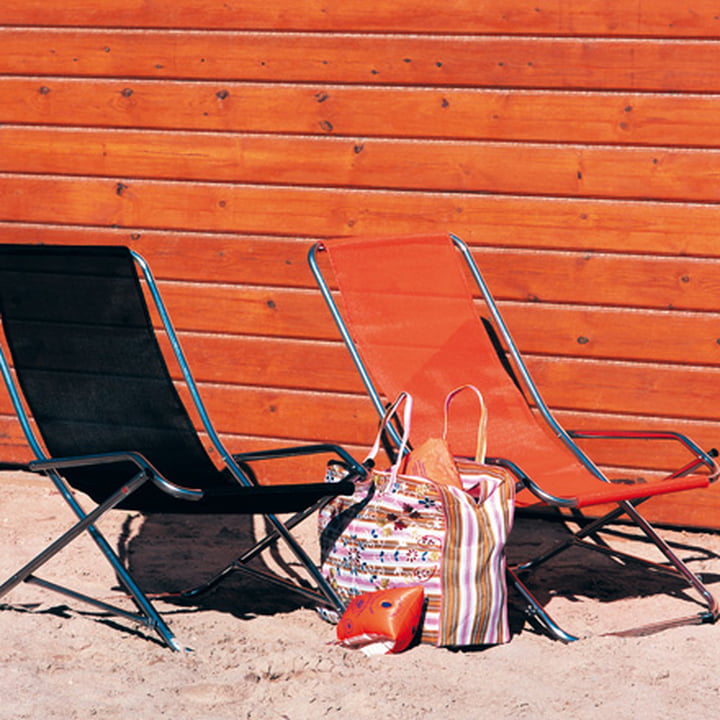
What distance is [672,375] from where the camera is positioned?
4.32m

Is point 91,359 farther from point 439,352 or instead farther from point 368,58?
point 368,58

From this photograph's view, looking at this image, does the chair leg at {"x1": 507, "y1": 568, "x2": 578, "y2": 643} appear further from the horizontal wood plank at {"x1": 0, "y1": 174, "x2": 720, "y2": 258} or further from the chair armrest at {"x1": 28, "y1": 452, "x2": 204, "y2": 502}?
the horizontal wood plank at {"x1": 0, "y1": 174, "x2": 720, "y2": 258}

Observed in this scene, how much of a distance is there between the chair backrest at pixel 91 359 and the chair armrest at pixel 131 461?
258 mm

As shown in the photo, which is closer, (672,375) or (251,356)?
(672,375)

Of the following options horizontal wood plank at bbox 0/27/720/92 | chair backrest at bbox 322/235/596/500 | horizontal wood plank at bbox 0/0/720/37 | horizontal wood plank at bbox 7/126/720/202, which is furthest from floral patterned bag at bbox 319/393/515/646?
horizontal wood plank at bbox 0/0/720/37

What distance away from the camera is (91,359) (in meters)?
3.62

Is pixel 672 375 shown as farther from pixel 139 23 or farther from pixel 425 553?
pixel 139 23

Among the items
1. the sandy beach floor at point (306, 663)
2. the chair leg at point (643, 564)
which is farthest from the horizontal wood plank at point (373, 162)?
the sandy beach floor at point (306, 663)

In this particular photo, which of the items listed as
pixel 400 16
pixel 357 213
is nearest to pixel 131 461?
pixel 357 213

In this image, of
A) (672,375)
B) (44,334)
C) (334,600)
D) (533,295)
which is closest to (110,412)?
(44,334)

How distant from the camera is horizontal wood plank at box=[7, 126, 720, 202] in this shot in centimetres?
424

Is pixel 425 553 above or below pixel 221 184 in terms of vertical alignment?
below

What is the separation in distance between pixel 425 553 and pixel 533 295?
58.3 inches

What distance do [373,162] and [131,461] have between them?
179cm
